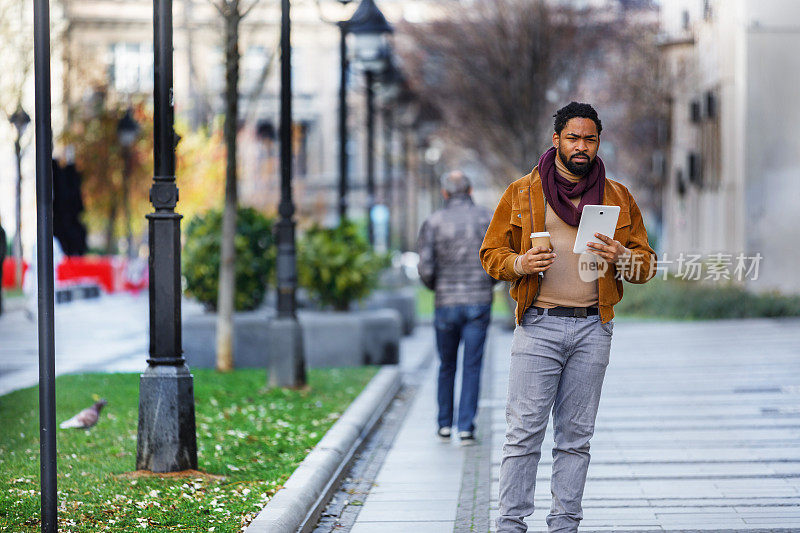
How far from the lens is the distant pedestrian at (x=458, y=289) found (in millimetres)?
9055

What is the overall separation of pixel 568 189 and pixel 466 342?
161 inches

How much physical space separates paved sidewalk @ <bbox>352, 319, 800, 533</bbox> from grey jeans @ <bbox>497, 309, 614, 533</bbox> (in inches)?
Result: 44.8

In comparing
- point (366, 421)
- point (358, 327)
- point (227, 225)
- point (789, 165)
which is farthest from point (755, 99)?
point (366, 421)

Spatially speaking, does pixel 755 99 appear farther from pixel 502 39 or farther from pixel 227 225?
pixel 227 225

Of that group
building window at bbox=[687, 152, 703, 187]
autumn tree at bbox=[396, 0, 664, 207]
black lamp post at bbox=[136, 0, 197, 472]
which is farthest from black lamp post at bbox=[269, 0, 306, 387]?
autumn tree at bbox=[396, 0, 664, 207]

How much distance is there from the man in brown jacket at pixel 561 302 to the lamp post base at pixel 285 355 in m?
6.27

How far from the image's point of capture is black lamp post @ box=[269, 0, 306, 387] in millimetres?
11391

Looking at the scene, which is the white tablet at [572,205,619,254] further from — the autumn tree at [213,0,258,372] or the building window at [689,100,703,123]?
the building window at [689,100,703,123]

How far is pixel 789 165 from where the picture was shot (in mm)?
21266

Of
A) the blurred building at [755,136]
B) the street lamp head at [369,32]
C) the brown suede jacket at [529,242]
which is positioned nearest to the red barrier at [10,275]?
the street lamp head at [369,32]

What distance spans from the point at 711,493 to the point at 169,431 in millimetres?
3145

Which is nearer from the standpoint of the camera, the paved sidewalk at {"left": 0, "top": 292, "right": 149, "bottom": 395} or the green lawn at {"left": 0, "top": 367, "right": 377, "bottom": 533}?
the green lawn at {"left": 0, "top": 367, "right": 377, "bottom": 533}

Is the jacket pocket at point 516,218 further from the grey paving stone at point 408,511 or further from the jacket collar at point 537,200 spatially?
the grey paving stone at point 408,511

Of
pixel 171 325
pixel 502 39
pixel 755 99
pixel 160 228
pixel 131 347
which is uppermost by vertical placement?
pixel 502 39
